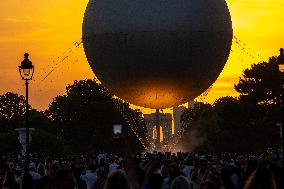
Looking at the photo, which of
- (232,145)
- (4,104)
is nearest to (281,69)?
(232,145)

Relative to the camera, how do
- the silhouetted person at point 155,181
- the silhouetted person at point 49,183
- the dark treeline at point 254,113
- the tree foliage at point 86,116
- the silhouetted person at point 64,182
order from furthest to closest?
1. the tree foliage at point 86,116
2. the dark treeline at point 254,113
3. the silhouetted person at point 155,181
4. the silhouetted person at point 49,183
5. the silhouetted person at point 64,182

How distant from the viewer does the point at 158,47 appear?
116 feet

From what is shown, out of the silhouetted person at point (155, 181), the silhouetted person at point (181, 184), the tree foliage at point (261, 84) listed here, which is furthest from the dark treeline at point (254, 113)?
the silhouetted person at point (181, 184)

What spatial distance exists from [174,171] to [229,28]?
22.3 metres

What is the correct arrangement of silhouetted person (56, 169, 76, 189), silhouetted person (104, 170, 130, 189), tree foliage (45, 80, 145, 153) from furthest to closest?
tree foliage (45, 80, 145, 153)
silhouetted person (56, 169, 76, 189)
silhouetted person (104, 170, 130, 189)

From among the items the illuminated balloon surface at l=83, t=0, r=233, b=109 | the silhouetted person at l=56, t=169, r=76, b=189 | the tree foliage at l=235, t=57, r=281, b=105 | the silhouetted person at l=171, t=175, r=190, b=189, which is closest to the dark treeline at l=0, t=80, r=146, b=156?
the tree foliage at l=235, t=57, r=281, b=105

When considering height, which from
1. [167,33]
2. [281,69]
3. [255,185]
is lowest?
[255,185]

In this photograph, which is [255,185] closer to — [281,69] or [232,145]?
[281,69]

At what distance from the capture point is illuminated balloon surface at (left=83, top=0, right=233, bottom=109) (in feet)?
116

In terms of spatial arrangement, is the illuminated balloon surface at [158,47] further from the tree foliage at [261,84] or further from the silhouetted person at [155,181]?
the tree foliage at [261,84]

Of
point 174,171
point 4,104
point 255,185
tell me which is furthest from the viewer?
point 4,104

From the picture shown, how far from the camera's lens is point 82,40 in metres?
38.5

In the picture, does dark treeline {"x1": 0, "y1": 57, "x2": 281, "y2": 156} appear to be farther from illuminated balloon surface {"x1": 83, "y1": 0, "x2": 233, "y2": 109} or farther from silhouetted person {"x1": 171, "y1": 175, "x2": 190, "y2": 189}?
silhouetted person {"x1": 171, "y1": 175, "x2": 190, "y2": 189}

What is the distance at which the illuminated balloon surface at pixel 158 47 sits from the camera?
116 ft
